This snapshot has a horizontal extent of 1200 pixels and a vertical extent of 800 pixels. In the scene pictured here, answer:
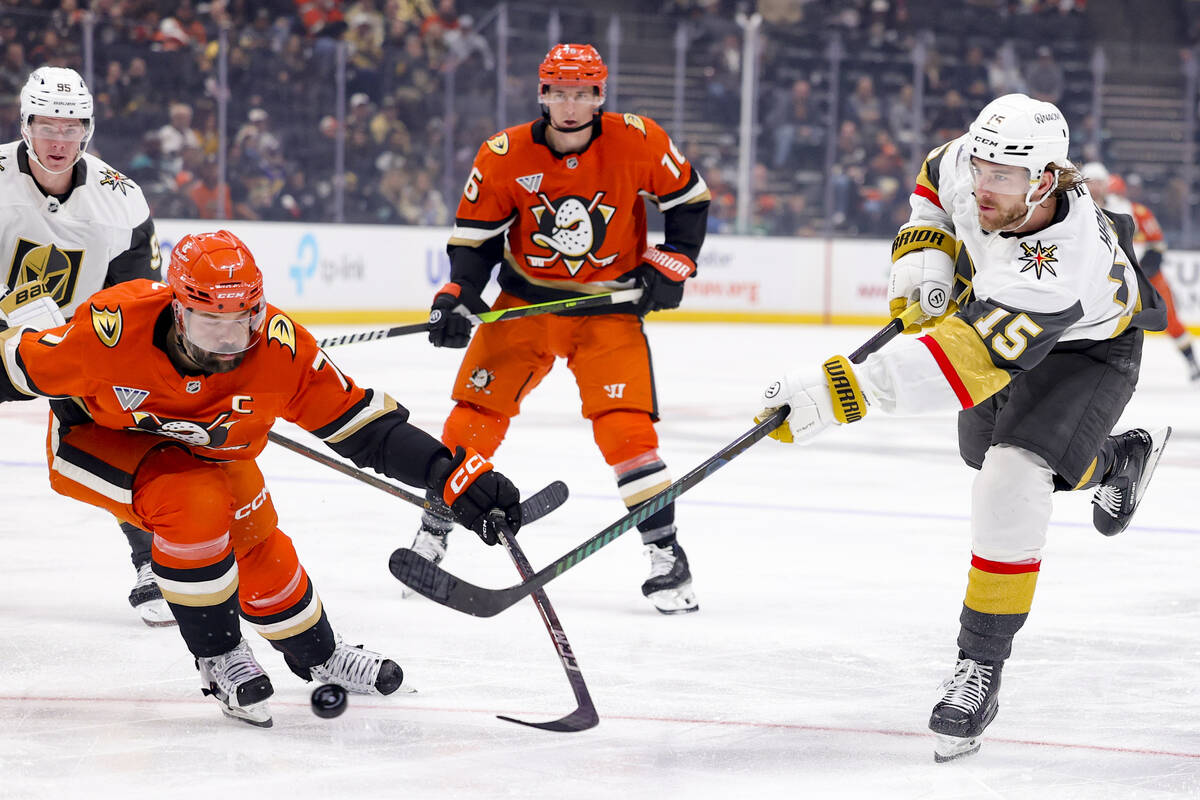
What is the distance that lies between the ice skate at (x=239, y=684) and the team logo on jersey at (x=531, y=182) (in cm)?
145

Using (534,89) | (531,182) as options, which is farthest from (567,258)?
(534,89)

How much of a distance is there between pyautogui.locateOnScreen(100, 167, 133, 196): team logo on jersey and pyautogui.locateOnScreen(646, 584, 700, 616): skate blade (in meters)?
1.46

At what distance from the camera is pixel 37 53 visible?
8516 mm

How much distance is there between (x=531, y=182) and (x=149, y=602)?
1275mm

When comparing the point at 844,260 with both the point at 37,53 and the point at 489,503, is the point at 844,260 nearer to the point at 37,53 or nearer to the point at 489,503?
the point at 37,53

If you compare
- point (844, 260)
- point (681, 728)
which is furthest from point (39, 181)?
point (844, 260)

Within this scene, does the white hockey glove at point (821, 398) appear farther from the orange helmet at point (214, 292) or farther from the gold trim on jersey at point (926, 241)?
the orange helmet at point (214, 292)

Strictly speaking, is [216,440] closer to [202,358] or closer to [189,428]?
[189,428]

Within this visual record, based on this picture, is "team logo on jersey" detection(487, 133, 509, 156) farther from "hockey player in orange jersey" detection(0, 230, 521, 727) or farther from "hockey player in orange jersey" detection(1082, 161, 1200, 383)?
"hockey player in orange jersey" detection(1082, 161, 1200, 383)

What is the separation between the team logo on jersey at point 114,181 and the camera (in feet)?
10.5

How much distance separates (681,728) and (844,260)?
902 cm

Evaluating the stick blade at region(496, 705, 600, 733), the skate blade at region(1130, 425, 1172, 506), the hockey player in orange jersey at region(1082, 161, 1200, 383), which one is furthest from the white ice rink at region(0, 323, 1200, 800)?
the hockey player in orange jersey at region(1082, 161, 1200, 383)

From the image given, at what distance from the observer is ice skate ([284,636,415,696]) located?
249cm

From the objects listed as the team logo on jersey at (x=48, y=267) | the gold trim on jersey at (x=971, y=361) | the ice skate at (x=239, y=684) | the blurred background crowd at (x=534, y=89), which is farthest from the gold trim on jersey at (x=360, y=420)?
the blurred background crowd at (x=534, y=89)
